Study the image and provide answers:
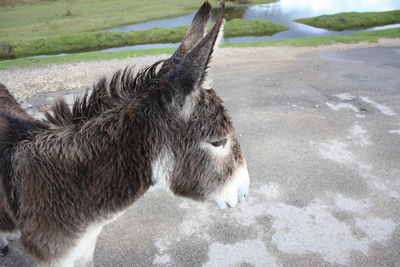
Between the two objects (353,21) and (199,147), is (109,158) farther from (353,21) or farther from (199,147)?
(353,21)

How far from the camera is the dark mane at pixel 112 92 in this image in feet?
8.11

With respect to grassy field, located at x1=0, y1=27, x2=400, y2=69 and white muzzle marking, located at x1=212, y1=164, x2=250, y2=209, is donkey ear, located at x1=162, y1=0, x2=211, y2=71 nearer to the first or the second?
white muzzle marking, located at x1=212, y1=164, x2=250, y2=209

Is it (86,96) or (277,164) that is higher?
(86,96)

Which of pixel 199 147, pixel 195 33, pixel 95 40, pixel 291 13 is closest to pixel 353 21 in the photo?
pixel 291 13

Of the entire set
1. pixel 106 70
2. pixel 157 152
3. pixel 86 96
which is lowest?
pixel 106 70

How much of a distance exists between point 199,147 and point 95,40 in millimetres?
22567

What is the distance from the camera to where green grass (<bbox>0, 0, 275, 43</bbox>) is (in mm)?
26761

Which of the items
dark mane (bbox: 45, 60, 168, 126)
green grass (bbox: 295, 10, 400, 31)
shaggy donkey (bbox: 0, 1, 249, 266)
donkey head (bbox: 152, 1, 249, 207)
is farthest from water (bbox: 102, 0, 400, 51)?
donkey head (bbox: 152, 1, 249, 207)

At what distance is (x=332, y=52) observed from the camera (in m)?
15.8

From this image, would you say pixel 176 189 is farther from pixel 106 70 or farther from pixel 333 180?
pixel 106 70

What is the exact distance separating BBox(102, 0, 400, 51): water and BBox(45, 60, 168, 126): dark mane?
20412 mm

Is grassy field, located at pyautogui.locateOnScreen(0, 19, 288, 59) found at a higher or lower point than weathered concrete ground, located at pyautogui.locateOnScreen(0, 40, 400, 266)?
higher

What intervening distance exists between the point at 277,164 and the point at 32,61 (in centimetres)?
1270

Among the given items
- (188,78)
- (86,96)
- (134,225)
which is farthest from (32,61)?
(188,78)
